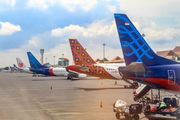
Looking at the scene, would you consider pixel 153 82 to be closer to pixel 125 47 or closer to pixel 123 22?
pixel 125 47

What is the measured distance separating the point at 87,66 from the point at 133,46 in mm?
22576

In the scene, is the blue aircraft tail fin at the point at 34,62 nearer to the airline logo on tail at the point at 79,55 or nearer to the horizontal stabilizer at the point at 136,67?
the airline logo on tail at the point at 79,55

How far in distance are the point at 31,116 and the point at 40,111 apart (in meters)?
2.00

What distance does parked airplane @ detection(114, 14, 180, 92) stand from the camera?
17.8 metres

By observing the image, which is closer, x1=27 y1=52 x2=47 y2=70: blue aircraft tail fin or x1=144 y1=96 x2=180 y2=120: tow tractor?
x1=144 y1=96 x2=180 y2=120: tow tractor

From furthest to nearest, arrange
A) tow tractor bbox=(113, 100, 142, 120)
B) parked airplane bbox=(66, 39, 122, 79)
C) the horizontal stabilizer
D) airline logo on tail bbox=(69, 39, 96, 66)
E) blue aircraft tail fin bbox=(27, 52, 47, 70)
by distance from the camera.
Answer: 1. blue aircraft tail fin bbox=(27, 52, 47, 70)
2. airline logo on tail bbox=(69, 39, 96, 66)
3. parked airplane bbox=(66, 39, 122, 79)
4. the horizontal stabilizer
5. tow tractor bbox=(113, 100, 142, 120)

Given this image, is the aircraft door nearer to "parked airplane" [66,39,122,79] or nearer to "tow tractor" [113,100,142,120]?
"tow tractor" [113,100,142,120]

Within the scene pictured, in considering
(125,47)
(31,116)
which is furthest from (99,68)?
(31,116)

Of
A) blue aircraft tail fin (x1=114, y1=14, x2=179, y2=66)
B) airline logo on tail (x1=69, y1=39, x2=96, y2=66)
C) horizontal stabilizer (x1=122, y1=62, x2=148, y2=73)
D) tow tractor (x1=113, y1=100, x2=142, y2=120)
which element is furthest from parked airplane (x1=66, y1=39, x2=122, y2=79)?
tow tractor (x1=113, y1=100, x2=142, y2=120)

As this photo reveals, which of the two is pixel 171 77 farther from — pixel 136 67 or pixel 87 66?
pixel 87 66

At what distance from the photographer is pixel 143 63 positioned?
1864 cm

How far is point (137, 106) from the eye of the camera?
14.8 metres

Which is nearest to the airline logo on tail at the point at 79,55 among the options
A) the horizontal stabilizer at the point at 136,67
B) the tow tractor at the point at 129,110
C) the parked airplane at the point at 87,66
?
the parked airplane at the point at 87,66

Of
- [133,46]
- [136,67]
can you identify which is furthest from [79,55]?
[136,67]
